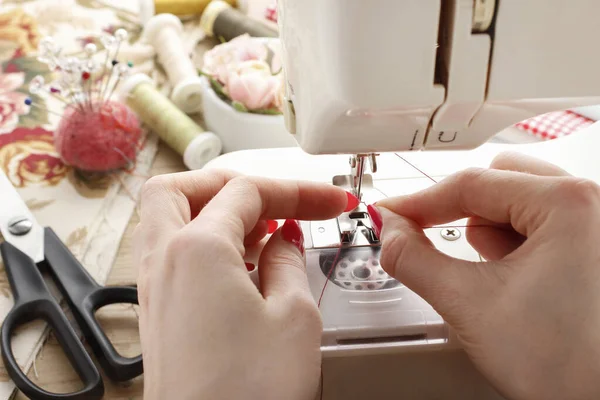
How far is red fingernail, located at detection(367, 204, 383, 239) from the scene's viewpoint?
0.72 m

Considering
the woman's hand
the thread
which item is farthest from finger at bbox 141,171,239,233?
the thread

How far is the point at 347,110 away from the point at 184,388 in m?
0.27

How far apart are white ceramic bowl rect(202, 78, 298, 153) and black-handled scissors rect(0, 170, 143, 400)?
13.9 inches

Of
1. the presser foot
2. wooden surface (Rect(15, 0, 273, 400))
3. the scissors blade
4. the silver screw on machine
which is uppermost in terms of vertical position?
→ the presser foot

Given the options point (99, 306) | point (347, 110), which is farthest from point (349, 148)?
point (99, 306)

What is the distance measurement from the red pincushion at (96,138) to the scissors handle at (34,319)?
0.23 meters

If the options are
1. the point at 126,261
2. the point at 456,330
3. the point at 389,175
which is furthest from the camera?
the point at 126,261

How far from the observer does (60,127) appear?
1104mm

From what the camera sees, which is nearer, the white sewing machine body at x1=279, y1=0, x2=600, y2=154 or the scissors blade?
the white sewing machine body at x1=279, y1=0, x2=600, y2=154

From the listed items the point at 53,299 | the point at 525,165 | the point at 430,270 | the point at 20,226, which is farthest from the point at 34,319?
the point at 525,165

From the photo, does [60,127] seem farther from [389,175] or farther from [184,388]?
[184,388]

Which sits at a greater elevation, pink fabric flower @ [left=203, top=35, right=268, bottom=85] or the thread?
the thread

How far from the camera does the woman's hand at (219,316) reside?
0.52 m

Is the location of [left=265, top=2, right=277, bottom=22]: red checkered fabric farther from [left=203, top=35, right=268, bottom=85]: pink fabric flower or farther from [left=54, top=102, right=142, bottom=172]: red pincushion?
[left=54, top=102, right=142, bottom=172]: red pincushion
